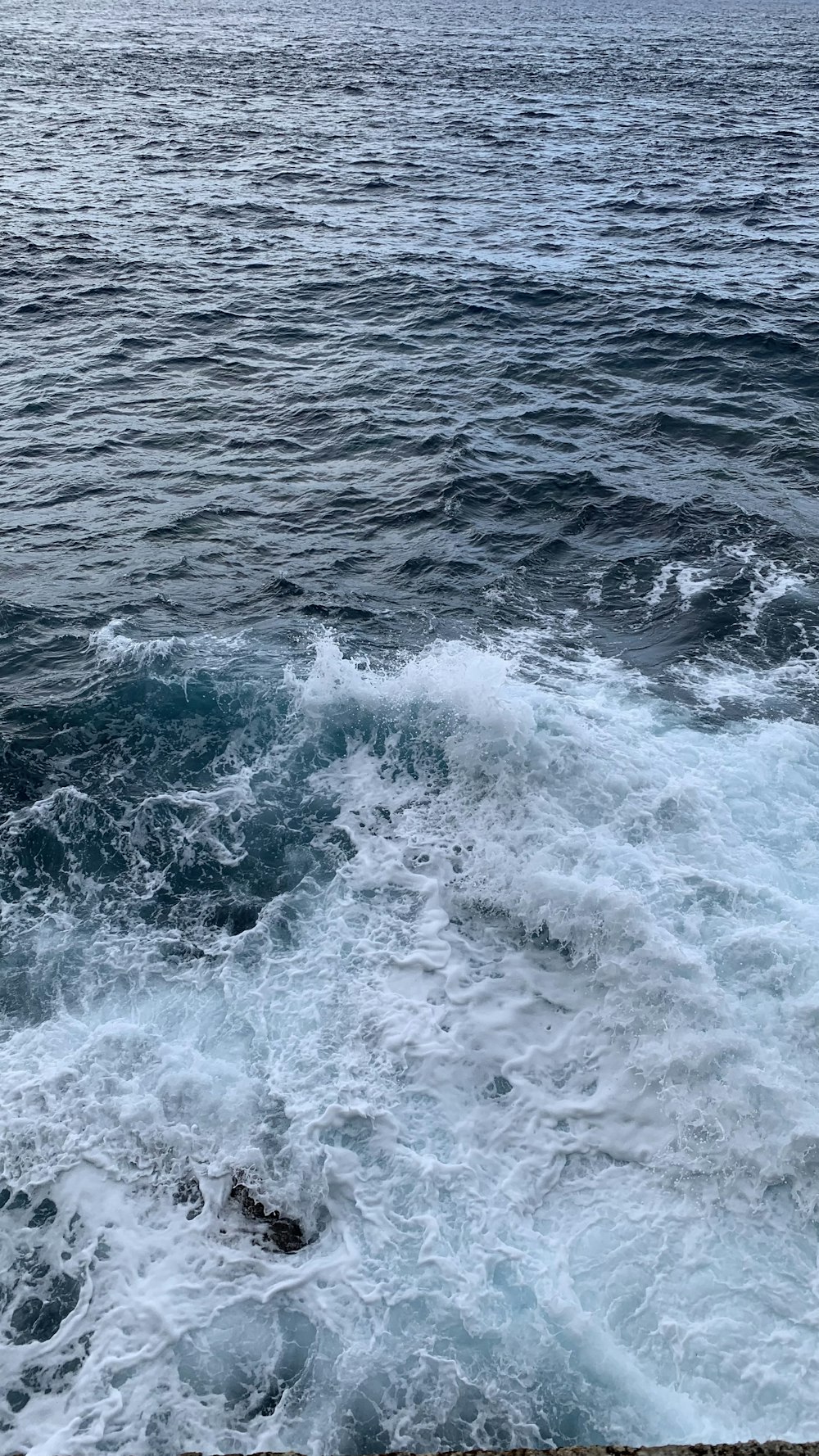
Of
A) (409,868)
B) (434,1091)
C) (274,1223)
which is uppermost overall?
(409,868)

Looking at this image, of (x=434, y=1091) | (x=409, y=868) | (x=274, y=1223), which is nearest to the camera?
(x=274, y=1223)

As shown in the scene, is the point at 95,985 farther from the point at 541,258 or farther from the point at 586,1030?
the point at 541,258

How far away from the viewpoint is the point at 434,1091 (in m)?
8.35

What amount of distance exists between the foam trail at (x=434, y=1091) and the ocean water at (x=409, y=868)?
0.04 m

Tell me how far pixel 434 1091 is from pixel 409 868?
2558 millimetres

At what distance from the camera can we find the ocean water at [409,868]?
6820mm

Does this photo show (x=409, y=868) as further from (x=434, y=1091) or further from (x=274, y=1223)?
(x=274, y=1223)

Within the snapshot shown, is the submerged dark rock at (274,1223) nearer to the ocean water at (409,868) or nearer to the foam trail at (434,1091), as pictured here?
the ocean water at (409,868)

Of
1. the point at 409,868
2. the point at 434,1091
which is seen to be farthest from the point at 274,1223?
the point at 409,868

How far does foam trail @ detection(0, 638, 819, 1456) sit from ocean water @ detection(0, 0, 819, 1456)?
35mm

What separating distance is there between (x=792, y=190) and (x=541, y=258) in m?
11.4

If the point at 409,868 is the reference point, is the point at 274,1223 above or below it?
below

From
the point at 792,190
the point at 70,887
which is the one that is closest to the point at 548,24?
the point at 792,190

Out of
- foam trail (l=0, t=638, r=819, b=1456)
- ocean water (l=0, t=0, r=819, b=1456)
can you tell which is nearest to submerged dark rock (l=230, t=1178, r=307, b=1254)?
ocean water (l=0, t=0, r=819, b=1456)
